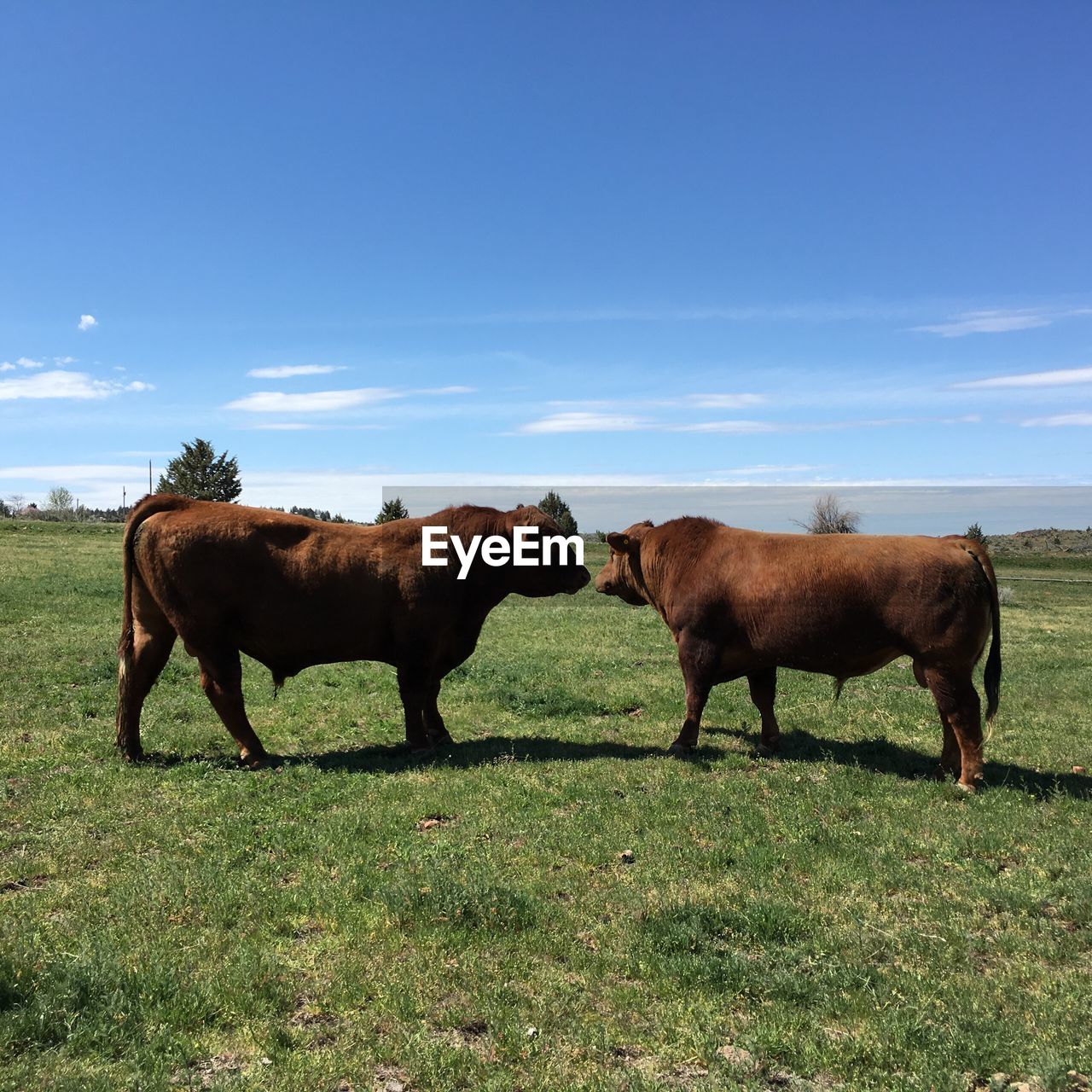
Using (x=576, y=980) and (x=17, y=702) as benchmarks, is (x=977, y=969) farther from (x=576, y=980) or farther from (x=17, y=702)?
(x=17, y=702)

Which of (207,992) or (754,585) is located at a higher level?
(754,585)

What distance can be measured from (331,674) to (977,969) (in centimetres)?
1182

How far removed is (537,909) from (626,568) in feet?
21.9

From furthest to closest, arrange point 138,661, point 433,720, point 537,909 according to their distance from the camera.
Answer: point 433,720 < point 138,661 < point 537,909

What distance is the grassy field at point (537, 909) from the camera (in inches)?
155

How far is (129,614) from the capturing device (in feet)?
31.2

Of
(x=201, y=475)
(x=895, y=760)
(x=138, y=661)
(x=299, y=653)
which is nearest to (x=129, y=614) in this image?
(x=138, y=661)

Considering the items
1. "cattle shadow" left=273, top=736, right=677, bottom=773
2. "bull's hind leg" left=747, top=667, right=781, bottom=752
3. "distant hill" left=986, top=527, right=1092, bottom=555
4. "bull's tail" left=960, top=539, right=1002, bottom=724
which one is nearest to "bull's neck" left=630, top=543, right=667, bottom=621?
"bull's hind leg" left=747, top=667, right=781, bottom=752

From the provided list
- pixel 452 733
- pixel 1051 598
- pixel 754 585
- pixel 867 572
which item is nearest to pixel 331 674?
pixel 452 733

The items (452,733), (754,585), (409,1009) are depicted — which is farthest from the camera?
(452,733)

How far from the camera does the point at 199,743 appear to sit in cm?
988

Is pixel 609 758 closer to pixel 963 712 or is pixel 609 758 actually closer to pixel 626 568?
pixel 626 568

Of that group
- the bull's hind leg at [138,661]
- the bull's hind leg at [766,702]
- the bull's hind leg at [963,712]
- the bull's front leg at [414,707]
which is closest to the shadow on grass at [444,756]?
the bull's front leg at [414,707]

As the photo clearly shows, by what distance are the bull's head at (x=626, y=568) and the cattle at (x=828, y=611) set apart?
570 millimetres
